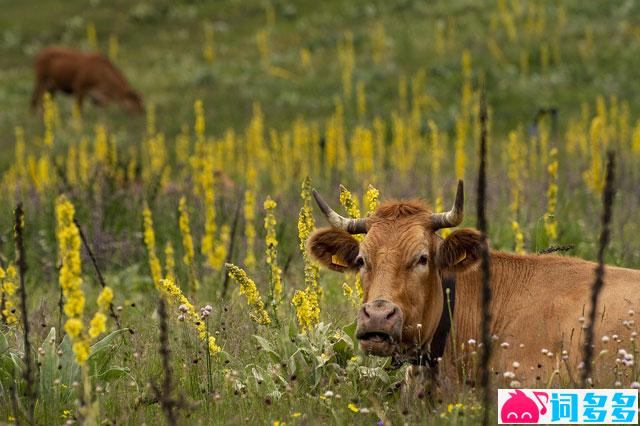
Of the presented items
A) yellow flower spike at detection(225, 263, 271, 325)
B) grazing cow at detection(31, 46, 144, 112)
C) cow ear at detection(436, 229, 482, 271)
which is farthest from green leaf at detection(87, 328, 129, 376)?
grazing cow at detection(31, 46, 144, 112)

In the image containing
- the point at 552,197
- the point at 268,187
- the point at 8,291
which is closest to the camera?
the point at 8,291

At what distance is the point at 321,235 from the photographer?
246 inches

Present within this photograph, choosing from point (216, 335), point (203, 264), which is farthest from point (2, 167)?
point (216, 335)

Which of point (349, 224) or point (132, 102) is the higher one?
point (132, 102)

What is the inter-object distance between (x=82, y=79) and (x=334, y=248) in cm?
2481

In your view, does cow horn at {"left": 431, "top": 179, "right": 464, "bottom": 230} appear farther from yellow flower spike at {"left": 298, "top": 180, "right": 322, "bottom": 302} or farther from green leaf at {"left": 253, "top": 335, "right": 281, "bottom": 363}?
green leaf at {"left": 253, "top": 335, "right": 281, "bottom": 363}

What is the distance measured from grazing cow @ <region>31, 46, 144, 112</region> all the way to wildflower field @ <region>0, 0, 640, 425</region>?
0.66m

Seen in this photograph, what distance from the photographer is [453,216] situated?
5.93 metres

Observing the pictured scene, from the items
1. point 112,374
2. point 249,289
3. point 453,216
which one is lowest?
point 112,374

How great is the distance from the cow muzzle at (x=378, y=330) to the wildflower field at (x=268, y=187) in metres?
0.18

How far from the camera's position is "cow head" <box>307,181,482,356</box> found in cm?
539

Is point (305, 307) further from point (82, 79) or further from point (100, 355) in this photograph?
point (82, 79)

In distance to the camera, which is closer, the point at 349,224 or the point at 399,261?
the point at 399,261

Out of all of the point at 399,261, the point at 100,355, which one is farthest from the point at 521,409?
the point at 100,355
